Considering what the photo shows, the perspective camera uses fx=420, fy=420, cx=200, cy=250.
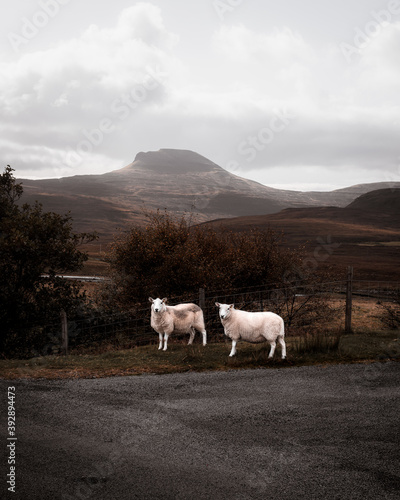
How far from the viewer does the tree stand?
54.1ft

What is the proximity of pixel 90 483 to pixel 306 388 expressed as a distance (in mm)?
5297

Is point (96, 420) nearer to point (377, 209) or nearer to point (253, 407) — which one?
point (253, 407)

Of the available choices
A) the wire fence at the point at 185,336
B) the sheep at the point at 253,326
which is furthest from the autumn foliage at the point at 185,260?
the sheep at the point at 253,326

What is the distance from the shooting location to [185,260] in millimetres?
19531

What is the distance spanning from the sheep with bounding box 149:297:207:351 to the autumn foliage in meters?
5.15

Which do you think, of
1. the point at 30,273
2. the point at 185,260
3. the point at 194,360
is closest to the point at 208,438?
the point at 194,360

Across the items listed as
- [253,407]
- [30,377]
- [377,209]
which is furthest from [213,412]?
[377,209]

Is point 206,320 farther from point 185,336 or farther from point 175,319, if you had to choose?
point 175,319

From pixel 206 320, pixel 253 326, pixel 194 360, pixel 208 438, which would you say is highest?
pixel 253 326

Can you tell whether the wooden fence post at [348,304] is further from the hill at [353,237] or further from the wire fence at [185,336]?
the hill at [353,237]

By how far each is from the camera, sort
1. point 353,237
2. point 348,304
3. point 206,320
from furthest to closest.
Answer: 1. point 353,237
2. point 206,320
3. point 348,304

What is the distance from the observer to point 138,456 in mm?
6008

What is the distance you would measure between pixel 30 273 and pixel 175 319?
6.65 metres

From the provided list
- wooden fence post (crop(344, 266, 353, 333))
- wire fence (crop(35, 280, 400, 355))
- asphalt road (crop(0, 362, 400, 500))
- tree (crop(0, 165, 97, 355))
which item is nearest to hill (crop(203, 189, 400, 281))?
wire fence (crop(35, 280, 400, 355))
